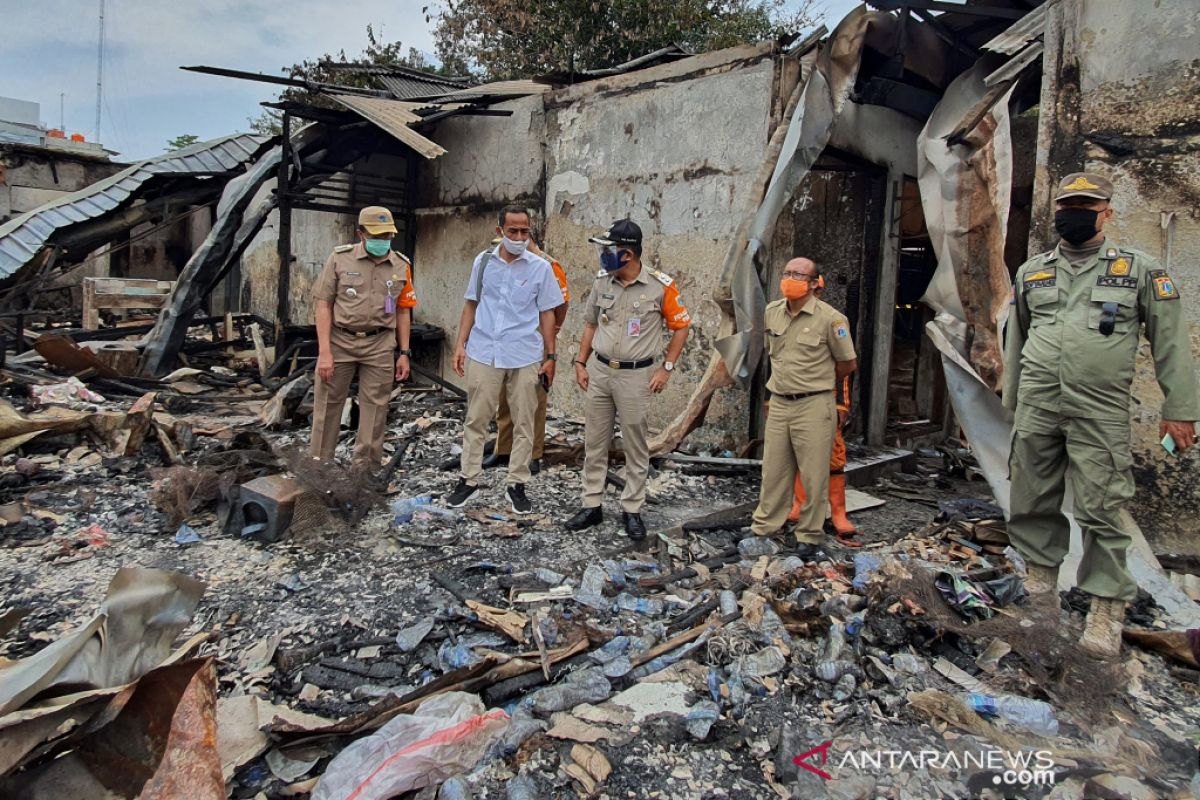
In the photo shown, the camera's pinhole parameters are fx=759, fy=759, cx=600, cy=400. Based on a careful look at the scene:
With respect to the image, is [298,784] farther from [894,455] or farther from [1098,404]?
[894,455]

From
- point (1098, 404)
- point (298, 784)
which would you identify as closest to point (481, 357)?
point (298, 784)

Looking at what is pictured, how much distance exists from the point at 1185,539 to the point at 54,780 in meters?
4.94

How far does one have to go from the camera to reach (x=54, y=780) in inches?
80.0

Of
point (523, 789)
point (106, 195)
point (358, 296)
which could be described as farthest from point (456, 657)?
point (106, 195)

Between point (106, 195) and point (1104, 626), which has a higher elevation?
point (106, 195)

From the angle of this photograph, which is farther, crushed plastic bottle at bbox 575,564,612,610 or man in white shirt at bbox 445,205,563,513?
man in white shirt at bbox 445,205,563,513

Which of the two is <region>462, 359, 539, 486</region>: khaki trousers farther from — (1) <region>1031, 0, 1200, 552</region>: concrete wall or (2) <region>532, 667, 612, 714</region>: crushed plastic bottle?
(1) <region>1031, 0, 1200, 552</region>: concrete wall

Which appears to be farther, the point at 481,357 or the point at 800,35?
the point at 800,35

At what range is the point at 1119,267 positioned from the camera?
3.20 meters

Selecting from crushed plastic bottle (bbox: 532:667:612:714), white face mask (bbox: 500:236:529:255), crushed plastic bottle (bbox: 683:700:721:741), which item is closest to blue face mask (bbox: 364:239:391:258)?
white face mask (bbox: 500:236:529:255)

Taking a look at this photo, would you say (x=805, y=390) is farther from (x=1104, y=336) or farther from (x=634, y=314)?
(x=1104, y=336)

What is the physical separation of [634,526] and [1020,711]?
226cm

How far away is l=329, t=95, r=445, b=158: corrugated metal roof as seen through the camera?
23.4 ft

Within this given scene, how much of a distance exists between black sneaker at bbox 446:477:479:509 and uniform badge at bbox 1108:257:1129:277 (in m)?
3.62
